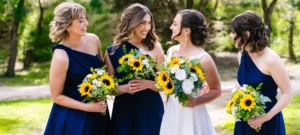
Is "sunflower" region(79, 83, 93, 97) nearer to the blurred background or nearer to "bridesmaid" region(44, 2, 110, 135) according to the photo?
"bridesmaid" region(44, 2, 110, 135)

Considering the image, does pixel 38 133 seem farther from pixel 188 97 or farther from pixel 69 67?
pixel 188 97

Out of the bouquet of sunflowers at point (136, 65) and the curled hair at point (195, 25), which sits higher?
the curled hair at point (195, 25)

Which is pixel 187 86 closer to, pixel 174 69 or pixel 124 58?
pixel 174 69

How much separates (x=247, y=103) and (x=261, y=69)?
395 mm

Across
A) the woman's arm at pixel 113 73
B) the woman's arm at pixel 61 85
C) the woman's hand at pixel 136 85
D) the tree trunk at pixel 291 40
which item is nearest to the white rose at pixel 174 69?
the woman's hand at pixel 136 85

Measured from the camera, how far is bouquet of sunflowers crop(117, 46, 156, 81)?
14.2ft

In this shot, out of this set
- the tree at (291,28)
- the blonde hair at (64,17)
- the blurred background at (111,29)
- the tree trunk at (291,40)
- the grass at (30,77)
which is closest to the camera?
the blonde hair at (64,17)

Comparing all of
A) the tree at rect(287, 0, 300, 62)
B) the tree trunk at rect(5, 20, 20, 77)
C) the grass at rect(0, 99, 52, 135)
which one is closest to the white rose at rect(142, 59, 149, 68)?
the grass at rect(0, 99, 52, 135)

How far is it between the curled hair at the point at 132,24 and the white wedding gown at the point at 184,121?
66 cm

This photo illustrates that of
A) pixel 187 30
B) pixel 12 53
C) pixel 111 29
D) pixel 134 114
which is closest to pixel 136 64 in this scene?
pixel 187 30

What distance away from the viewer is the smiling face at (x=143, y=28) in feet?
15.0

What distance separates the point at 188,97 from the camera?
4.13 meters

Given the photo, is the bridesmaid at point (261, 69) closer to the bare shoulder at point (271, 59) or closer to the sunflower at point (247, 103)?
the bare shoulder at point (271, 59)

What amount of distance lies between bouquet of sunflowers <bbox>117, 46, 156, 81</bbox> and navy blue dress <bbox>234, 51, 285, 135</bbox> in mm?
847
